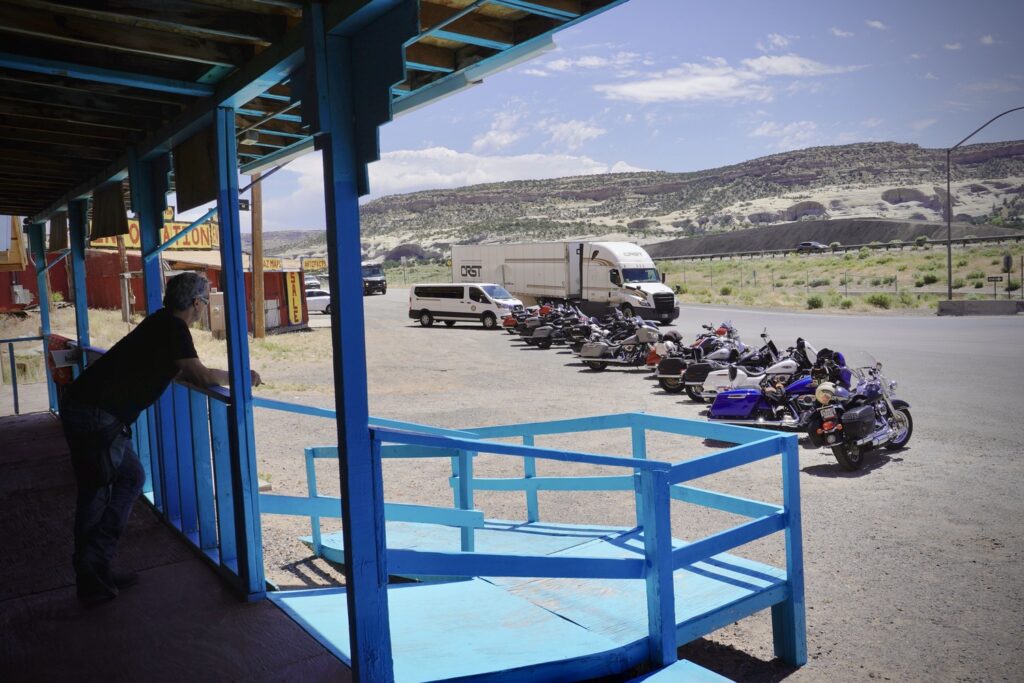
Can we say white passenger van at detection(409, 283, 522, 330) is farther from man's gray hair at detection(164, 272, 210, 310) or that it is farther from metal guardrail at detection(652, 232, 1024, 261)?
metal guardrail at detection(652, 232, 1024, 261)

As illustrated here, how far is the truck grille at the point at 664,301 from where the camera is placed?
2812 centimetres

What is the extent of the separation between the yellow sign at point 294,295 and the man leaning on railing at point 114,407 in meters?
27.5

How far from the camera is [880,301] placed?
34406 mm

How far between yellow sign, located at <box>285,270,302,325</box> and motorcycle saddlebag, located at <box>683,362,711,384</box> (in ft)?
68.3

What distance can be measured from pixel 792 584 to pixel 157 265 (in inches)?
189

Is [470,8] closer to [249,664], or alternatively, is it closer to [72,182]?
[249,664]

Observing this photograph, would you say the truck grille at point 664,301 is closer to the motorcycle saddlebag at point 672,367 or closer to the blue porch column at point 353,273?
the motorcycle saddlebag at point 672,367

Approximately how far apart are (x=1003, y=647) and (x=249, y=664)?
4.29 meters

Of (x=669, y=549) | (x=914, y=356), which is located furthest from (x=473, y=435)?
(x=914, y=356)

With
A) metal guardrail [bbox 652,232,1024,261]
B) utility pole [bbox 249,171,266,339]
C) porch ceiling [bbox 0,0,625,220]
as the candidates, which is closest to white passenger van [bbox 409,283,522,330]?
utility pole [bbox 249,171,266,339]

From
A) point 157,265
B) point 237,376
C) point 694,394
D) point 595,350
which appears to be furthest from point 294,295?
point 237,376

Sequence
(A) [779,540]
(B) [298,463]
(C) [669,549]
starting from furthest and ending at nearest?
(B) [298,463]
(A) [779,540]
(C) [669,549]

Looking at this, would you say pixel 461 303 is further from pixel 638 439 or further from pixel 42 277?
pixel 638 439

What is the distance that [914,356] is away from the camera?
17.9 meters
